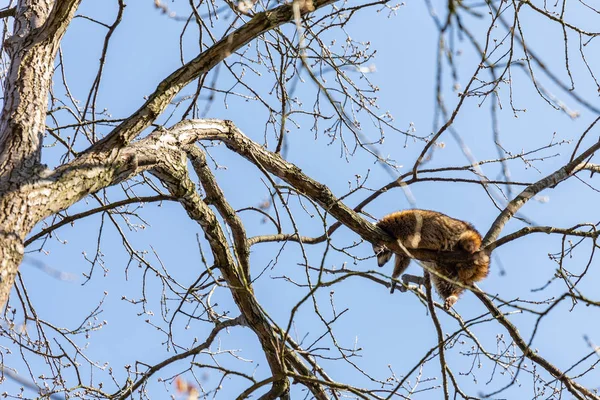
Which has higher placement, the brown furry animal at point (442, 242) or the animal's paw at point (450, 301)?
the brown furry animal at point (442, 242)

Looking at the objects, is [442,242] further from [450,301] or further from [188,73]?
[188,73]

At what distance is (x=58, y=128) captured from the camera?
4074mm

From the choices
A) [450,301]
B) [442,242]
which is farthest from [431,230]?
[450,301]

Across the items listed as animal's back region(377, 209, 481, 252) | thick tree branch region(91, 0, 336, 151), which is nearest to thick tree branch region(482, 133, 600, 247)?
animal's back region(377, 209, 481, 252)

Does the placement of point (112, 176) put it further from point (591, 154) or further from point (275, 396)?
point (591, 154)

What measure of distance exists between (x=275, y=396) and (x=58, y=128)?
7.00 ft

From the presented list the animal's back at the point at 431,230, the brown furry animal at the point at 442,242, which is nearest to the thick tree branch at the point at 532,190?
the brown furry animal at the point at 442,242

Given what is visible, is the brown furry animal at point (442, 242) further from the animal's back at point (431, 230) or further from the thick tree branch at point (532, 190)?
the thick tree branch at point (532, 190)

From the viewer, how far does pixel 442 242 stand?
5160mm

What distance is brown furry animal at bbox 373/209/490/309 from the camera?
15.8 ft

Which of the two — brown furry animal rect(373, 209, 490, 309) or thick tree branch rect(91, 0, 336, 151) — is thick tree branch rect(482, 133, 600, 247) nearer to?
brown furry animal rect(373, 209, 490, 309)

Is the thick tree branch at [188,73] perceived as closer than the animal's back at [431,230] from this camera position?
Yes

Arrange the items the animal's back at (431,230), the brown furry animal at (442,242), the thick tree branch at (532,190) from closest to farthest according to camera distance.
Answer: the thick tree branch at (532,190) < the brown furry animal at (442,242) < the animal's back at (431,230)

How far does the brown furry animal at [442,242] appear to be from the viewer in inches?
189
